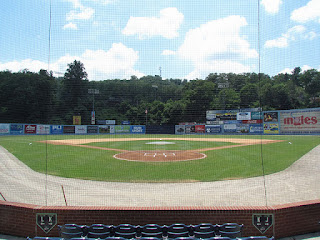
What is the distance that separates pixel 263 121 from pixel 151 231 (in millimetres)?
16713

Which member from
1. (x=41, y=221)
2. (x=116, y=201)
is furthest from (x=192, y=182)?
(x=41, y=221)

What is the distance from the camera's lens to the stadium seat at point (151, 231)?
13.9 ft

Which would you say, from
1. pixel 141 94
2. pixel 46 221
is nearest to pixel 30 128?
pixel 141 94

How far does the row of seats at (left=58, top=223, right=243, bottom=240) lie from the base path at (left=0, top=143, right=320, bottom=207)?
2.33 metres

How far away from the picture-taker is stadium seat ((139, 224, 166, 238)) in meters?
4.23

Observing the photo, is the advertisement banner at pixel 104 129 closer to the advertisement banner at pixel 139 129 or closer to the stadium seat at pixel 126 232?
the advertisement banner at pixel 139 129

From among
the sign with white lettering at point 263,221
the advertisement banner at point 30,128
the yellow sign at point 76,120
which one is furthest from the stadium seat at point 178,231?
the advertisement banner at point 30,128

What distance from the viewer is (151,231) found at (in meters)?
4.32

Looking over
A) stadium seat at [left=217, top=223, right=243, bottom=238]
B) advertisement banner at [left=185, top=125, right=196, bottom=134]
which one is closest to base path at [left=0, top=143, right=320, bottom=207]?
stadium seat at [left=217, top=223, right=243, bottom=238]

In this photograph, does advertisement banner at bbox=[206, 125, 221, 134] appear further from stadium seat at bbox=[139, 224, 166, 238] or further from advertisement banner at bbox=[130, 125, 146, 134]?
stadium seat at bbox=[139, 224, 166, 238]

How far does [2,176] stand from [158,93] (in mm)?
8065

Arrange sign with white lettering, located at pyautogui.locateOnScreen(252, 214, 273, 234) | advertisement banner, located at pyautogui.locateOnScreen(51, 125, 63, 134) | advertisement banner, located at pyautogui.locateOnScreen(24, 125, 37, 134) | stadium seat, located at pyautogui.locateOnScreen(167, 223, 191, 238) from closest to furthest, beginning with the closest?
stadium seat, located at pyautogui.locateOnScreen(167, 223, 191, 238) < sign with white lettering, located at pyautogui.locateOnScreen(252, 214, 273, 234) < advertisement banner, located at pyautogui.locateOnScreen(24, 125, 37, 134) < advertisement banner, located at pyautogui.locateOnScreen(51, 125, 63, 134)

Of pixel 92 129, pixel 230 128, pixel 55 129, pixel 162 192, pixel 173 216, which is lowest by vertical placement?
pixel 162 192

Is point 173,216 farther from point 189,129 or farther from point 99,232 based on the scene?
point 189,129
